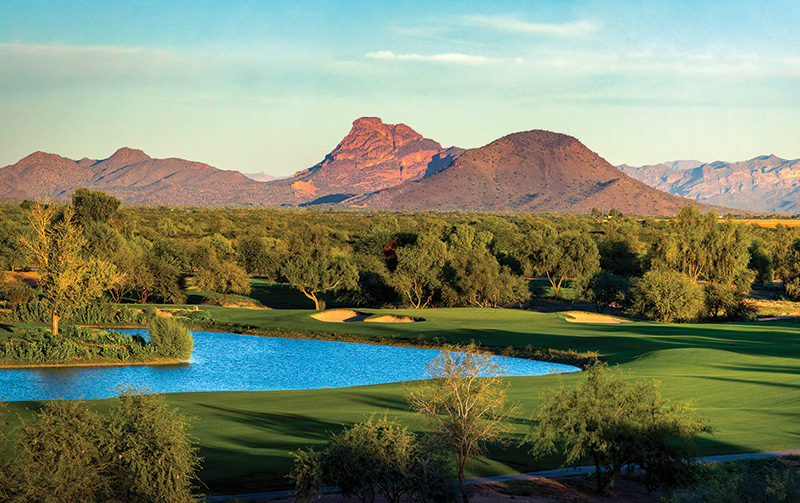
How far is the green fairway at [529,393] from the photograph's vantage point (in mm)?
19188

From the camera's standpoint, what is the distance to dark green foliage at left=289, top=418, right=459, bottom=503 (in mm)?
13641

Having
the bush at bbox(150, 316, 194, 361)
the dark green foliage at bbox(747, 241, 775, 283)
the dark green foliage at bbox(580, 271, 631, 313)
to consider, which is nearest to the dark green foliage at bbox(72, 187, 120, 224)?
the bush at bbox(150, 316, 194, 361)

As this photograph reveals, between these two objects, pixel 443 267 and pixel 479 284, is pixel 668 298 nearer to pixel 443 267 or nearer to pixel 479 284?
pixel 479 284

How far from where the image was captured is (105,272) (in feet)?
142

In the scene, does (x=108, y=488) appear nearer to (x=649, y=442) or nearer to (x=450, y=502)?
(x=450, y=502)

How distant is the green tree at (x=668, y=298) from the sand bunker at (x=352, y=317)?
18759mm

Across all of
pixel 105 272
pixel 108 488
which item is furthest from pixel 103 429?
pixel 105 272

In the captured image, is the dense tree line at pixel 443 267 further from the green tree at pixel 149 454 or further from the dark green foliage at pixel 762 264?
the green tree at pixel 149 454

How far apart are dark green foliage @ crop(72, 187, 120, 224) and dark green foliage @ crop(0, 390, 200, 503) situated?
64.5 metres

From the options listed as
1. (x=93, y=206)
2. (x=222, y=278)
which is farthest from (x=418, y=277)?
(x=93, y=206)

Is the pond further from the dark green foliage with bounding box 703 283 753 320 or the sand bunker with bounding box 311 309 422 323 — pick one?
the dark green foliage with bounding box 703 283 753 320

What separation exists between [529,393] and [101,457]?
59.4 feet

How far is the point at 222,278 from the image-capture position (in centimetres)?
6388

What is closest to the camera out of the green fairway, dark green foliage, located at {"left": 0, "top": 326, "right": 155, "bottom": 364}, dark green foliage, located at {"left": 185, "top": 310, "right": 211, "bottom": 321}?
the green fairway
